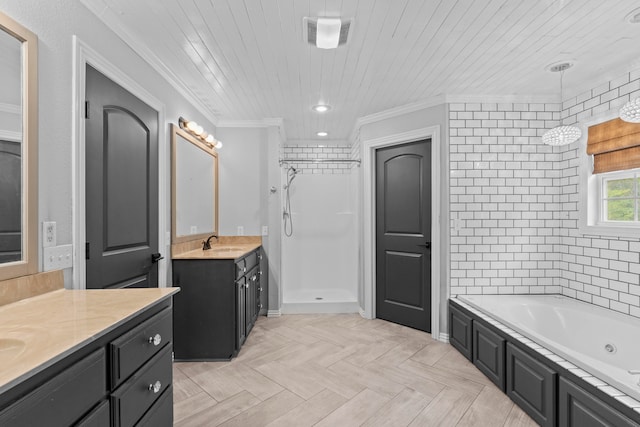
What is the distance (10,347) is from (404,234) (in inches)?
128

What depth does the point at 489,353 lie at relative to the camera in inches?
96.8

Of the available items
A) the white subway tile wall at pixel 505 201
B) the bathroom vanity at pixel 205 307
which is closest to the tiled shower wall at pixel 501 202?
the white subway tile wall at pixel 505 201

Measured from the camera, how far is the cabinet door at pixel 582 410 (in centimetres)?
146

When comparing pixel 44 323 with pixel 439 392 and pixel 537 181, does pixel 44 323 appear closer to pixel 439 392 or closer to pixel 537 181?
pixel 439 392

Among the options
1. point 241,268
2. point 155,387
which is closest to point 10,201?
point 155,387

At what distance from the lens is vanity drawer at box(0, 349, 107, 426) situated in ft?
2.39

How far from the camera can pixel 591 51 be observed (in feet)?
7.45

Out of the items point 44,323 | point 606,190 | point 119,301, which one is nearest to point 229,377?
point 119,301

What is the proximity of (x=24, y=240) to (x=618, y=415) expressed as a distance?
2689 mm

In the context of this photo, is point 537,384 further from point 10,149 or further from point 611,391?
point 10,149

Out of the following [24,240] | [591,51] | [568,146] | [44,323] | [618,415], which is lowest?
[618,415]

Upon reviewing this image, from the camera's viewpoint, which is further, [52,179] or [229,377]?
[229,377]

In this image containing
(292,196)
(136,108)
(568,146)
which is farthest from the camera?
(292,196)

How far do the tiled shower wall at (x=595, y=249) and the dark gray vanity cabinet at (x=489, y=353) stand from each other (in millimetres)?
1113
